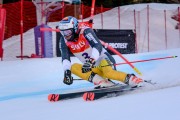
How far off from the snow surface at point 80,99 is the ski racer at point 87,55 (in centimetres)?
34

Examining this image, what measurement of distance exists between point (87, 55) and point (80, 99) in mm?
827

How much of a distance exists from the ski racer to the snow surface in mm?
339

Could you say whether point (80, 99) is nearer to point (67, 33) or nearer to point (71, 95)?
point (71, 95)

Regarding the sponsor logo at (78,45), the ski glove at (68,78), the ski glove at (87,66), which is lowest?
the ski glove at (68,78)

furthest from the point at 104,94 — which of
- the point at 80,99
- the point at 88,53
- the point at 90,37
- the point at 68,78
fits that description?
the point at 88,53

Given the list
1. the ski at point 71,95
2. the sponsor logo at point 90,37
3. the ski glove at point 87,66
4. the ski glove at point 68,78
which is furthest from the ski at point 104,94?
the sponsor logo at point 90,37

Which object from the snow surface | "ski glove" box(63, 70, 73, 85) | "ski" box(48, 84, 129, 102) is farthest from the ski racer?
the snow surface

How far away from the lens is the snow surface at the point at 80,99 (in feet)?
13.3

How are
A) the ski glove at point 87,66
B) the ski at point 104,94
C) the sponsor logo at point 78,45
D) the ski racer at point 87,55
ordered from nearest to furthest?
1. the ski at point 104,94
2. the ski glove at point 87,66
3. the ski racer at point 87,55
4. the sponsor logo at point 78,45

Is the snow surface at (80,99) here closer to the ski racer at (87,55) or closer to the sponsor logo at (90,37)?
the ski racer at (87,55)

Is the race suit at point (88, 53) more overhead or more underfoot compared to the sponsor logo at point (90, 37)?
more underfoot

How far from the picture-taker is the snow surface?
4.06 meters

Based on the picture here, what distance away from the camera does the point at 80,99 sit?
5.38 meters

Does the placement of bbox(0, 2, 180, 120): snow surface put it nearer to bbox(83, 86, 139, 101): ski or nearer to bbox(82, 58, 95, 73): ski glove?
bbox(83, 86, 139, 101): ski
